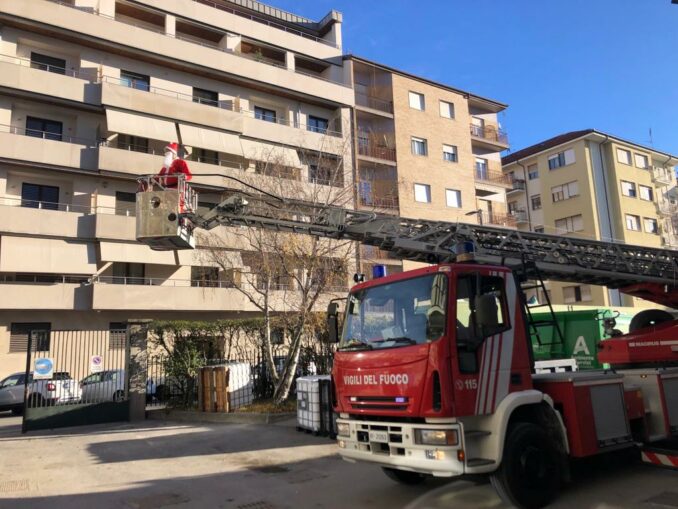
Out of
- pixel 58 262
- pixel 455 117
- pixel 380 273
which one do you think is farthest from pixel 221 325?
pixel 455 117

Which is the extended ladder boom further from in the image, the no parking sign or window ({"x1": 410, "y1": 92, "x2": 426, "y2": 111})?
window ({"x1": 410, "y1": 92, "x2": 426, "y2": 111})

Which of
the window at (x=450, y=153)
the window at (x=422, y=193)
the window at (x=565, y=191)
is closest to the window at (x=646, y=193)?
the window at (x=565, y=191)

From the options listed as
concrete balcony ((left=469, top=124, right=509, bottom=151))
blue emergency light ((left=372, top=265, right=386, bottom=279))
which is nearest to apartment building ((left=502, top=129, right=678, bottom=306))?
concrete balcony ((left=469, top=124, right=509, bottom=151))

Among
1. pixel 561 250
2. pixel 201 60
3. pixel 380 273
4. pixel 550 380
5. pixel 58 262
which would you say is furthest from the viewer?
pixel 201 60

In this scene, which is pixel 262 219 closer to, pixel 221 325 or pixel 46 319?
pixel 221 325

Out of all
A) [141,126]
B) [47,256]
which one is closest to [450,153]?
[141,126]

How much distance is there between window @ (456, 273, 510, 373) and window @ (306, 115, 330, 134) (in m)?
29.5

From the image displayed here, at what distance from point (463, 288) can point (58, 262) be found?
80.2 feet

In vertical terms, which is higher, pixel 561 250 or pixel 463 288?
pixel 561 250

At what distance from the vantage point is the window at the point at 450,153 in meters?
37.8

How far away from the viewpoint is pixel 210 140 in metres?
29.4

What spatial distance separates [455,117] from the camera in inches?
1539

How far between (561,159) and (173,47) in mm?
33513

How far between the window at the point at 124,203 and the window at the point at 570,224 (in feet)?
113
